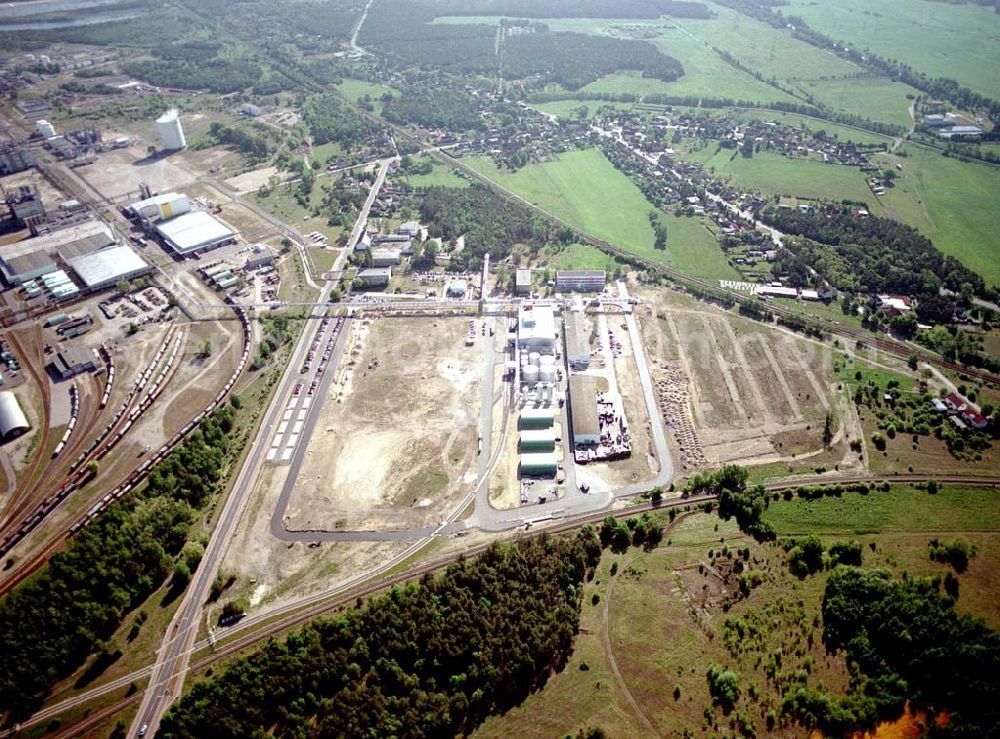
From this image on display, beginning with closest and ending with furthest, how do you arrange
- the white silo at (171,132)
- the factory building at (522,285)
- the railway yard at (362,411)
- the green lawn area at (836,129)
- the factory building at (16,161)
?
1. the railway yard at (362,411)
2. the factory building at (522,285)
3. the factory building at (16,161)
4. the white silo at (171,132)
5. the green lawn area at (836,129)

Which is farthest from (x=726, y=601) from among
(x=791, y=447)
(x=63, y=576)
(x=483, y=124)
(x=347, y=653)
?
(x=483, y=124)

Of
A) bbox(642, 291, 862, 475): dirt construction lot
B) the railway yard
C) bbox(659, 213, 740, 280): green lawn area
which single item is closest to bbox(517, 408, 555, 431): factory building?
the railway yard

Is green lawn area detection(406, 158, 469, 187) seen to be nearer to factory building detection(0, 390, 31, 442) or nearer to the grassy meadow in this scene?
factory building detection(0, 390, 31, 442)

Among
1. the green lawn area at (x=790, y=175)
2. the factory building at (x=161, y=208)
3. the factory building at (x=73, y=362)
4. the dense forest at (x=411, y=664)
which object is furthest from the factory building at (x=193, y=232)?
the green lawn area at (x=790, y=175)

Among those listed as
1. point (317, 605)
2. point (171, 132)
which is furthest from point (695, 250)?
point (171, 132)

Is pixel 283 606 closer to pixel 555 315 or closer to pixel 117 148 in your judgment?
pixel 555 315

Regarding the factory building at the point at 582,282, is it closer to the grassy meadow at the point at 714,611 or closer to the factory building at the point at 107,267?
the grassy meadow at the point at 714,611
